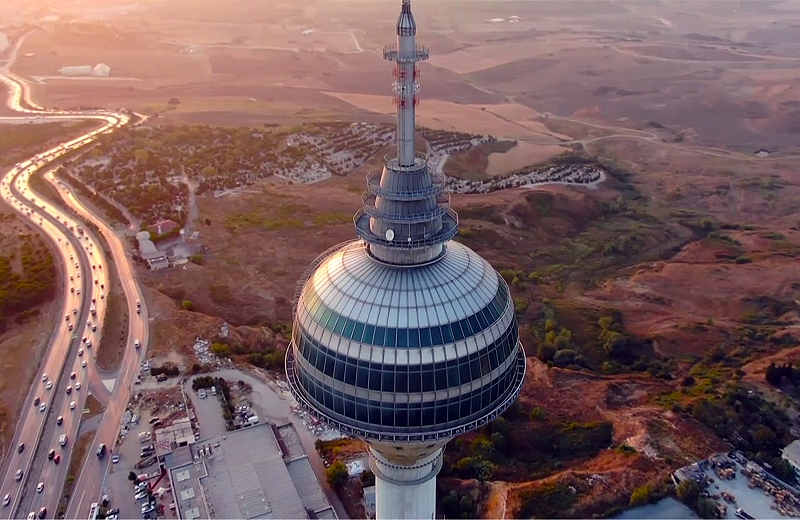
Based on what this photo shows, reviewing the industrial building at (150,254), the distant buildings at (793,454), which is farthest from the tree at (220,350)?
the distant buildings at (793,454)

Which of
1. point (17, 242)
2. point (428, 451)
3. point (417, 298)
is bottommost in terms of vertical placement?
point (17, 242)

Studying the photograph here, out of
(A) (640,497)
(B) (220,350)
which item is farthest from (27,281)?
(A) (640,497)

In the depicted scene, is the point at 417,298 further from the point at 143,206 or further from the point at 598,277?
the point at 143,206

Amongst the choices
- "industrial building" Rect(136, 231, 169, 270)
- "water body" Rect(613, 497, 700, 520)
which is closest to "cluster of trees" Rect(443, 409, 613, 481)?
"water body" Rect(613, 497, 700, 520)

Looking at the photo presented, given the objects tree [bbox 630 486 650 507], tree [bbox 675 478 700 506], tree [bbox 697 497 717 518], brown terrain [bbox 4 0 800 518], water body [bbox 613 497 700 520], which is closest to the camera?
tree [bbox 697 497 717 518]

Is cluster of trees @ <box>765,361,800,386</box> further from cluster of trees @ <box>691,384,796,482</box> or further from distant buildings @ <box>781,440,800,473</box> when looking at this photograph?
distant buildings @ <box>781,440,800,473</box>

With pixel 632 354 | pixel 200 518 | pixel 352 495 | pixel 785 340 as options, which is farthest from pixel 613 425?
pixel 200 518
